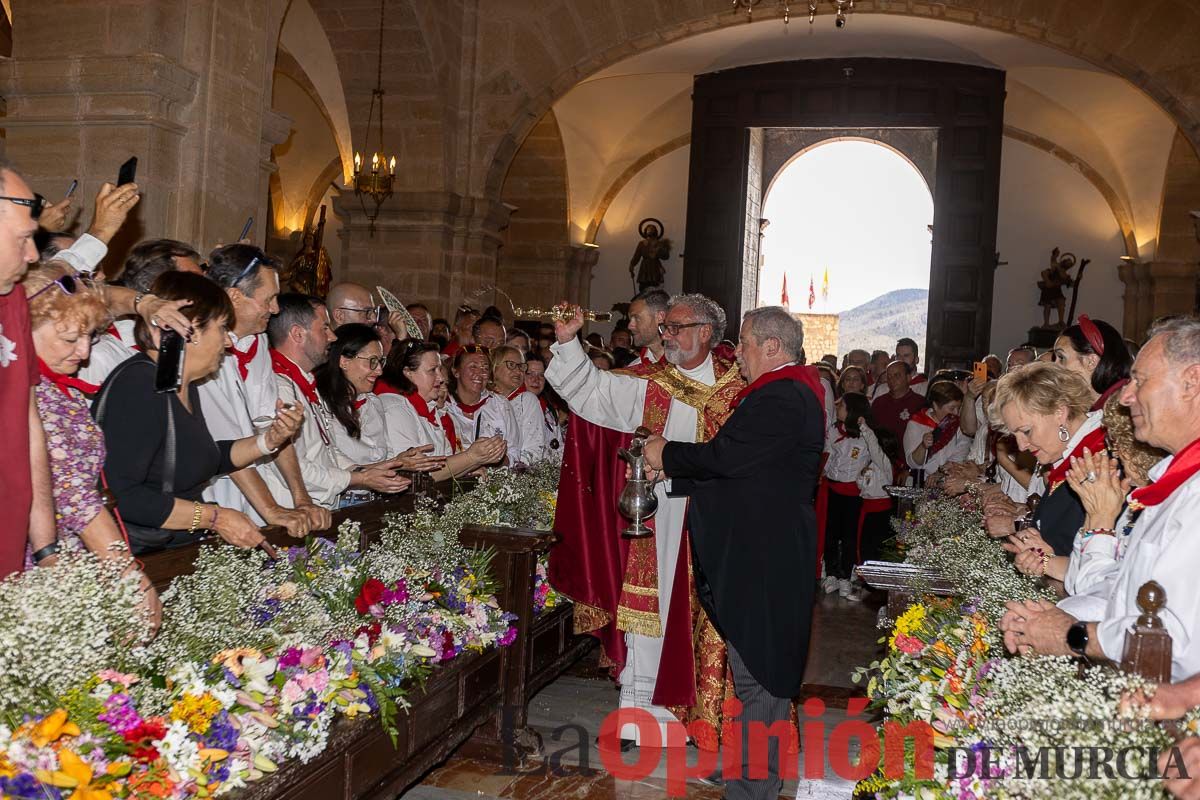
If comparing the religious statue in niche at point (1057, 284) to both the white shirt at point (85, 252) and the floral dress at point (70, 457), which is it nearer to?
the white shirt at point (85, 252)

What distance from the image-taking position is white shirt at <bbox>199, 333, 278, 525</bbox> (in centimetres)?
411

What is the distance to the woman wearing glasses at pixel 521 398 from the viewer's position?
7121 mm

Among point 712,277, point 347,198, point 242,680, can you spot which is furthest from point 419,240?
point 242,680

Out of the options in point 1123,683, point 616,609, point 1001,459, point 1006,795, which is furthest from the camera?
point 1001,459

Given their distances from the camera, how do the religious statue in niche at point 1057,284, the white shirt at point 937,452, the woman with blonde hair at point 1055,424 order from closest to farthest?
the woman with blonde hair at point 1055,424
the white shirt at point 937,452
the religious statue in niche at point 1057,284

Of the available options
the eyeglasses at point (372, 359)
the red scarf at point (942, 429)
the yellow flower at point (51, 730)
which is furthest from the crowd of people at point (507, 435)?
the red scarf at point (942, 429)

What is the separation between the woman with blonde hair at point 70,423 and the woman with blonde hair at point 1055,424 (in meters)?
2.86

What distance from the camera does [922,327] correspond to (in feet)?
76.7

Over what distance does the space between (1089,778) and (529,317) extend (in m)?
15.9

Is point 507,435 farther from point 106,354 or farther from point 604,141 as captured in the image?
point 604,141

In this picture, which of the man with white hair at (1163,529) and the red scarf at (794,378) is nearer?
the man with white hair at (1163,529)

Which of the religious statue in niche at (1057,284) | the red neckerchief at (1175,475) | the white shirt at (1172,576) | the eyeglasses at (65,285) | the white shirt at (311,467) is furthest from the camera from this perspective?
the religious statue in niche at (1057,284)

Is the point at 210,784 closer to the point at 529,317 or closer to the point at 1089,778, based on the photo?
the point at 1089,778

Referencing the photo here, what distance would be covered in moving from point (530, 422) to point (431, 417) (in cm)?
149
